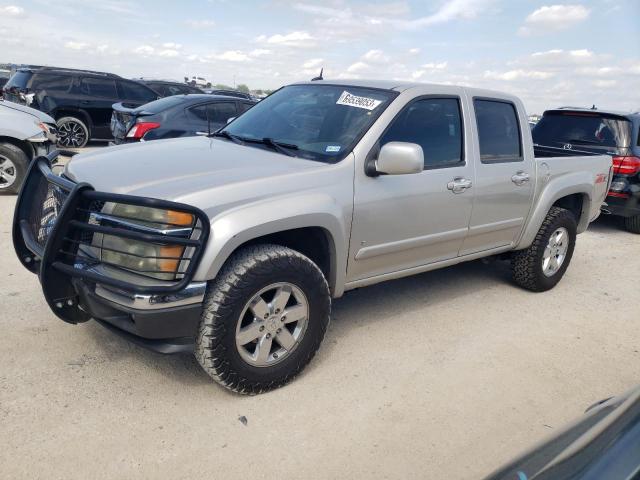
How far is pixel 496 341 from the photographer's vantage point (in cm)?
389

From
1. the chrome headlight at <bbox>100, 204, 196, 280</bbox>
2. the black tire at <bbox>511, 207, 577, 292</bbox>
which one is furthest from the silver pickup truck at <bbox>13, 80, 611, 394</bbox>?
the black tire at <bbox>511, 207, 577, 292</bbox>

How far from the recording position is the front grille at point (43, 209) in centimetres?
304

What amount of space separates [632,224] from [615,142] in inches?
53.3

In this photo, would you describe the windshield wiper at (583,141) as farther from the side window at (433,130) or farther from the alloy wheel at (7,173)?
the alloy wheel at (7,173)

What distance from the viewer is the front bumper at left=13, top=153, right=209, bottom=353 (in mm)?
2504

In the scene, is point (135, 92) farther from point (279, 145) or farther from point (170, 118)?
point (279, 145)

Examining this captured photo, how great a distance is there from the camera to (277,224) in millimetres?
2820

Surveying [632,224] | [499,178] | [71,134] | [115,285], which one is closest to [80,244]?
[115,285]

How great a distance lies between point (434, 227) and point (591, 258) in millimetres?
3666

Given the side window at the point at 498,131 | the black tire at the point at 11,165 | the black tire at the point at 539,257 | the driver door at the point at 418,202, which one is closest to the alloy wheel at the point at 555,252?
the black tire at the point at 539,257

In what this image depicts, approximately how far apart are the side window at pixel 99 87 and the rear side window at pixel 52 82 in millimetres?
317

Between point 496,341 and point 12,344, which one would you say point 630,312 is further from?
point 12,344

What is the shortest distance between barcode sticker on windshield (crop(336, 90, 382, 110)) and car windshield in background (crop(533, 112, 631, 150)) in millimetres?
5228

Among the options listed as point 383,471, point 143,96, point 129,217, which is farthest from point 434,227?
point 143,96
